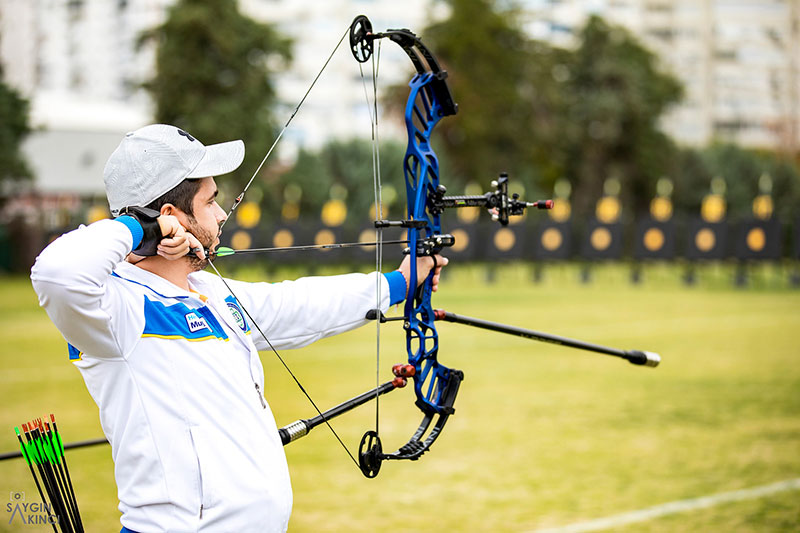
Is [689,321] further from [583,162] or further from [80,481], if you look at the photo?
[583,162]

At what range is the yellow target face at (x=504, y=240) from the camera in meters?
17.6

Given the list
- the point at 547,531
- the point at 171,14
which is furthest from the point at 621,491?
the point at 171,14

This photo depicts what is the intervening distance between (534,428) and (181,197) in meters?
3.75

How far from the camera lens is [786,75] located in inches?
2357

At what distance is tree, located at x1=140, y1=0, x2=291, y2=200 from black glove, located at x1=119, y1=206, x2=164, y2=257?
2359cm

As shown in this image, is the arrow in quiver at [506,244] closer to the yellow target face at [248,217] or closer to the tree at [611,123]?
the yellow target face at [248,217]

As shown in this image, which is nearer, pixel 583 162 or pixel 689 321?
pixel 689 321

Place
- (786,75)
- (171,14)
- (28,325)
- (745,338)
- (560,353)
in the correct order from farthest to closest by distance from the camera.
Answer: (786,75) < (171,14) < (28,325) < (745,338) < (560,353)

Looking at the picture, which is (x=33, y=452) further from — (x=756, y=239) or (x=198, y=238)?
(x=756, y=239)

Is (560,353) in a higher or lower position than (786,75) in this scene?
lower

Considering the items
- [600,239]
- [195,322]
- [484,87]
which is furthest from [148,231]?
[484,87]

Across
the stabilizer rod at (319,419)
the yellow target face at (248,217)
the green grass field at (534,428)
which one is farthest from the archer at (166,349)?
the yellow target face at (248,217)

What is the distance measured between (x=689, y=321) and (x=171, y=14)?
1933cm

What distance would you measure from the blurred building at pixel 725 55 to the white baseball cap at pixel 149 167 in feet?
168
